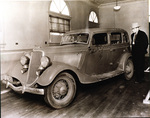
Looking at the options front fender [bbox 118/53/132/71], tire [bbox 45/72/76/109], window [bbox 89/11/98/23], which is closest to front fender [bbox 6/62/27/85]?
tire [bbox 45/72/76/109]

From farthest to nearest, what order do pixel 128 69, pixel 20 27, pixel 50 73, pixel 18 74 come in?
1. pixel 20 27
2. pixel 128 69
3. pixel 18 74
4. pixel 50 73

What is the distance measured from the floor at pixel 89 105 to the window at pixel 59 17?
125 inches

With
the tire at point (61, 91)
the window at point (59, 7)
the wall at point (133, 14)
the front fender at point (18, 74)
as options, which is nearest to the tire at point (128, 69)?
the wall at point (133, 14)

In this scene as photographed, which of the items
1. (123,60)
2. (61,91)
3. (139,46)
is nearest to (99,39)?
(123,60)

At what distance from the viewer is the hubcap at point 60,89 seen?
198 centimetres

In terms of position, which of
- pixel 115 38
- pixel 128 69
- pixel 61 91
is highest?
pixel 115 38

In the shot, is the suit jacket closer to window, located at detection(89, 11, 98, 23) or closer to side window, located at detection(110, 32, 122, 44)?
side window, located at detection(110, 32, 122, 44)

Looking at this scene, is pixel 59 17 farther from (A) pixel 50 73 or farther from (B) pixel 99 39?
(A) pixel 50 73

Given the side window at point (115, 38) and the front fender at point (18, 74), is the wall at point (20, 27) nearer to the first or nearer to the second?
the front fender at point (18, 74)

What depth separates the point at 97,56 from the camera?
8.63 ft

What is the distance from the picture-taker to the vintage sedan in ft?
6.28

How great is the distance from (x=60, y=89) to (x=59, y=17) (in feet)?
13.2

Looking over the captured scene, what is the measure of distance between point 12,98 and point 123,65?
241 centimetres

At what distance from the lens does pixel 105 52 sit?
2.79m
